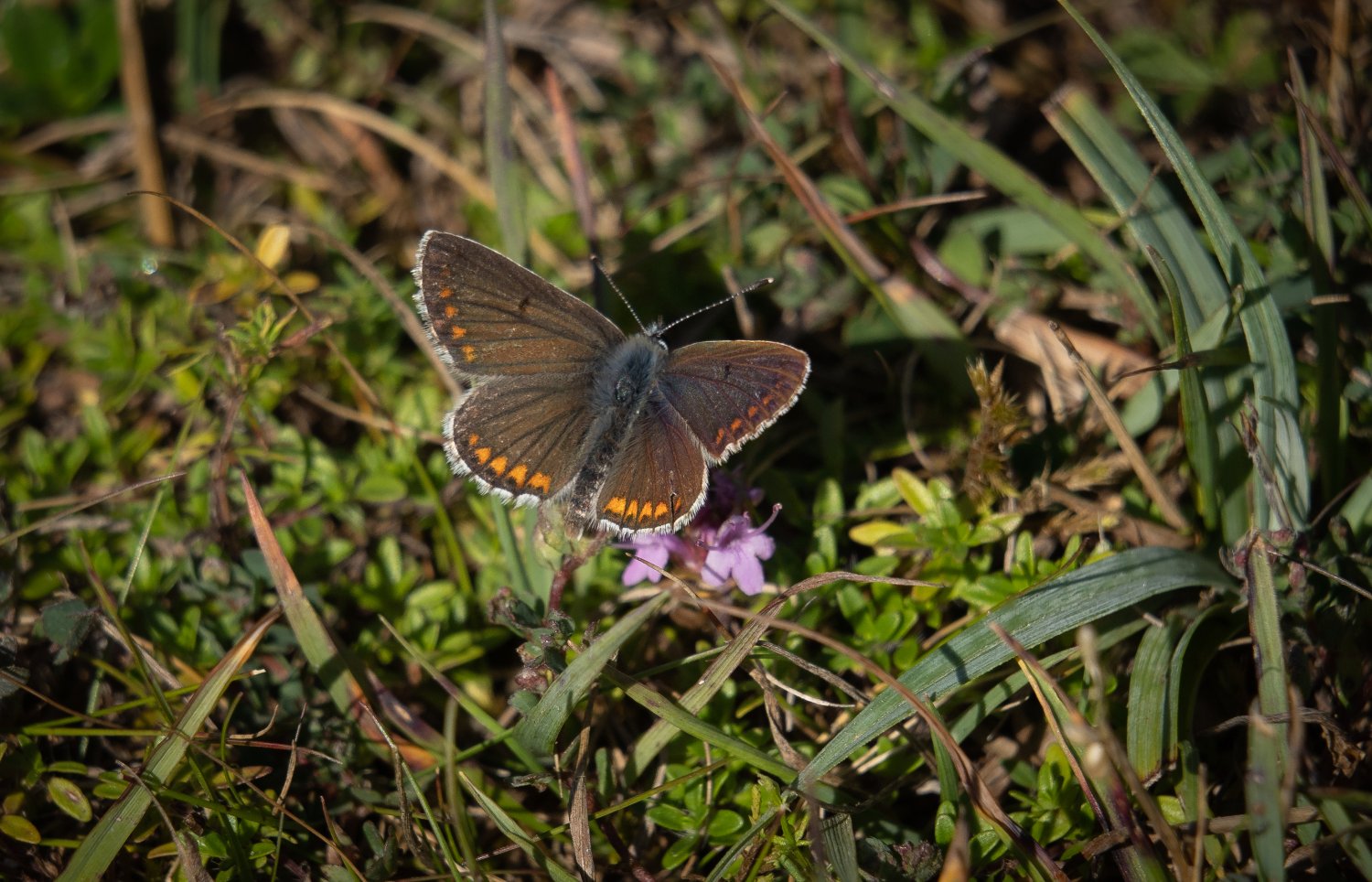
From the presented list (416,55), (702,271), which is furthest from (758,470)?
(416,55)

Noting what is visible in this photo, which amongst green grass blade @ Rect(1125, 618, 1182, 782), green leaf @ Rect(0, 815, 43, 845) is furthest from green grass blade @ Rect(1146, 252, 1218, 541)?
green leaf @ Rect(0, 815, 43, 845)

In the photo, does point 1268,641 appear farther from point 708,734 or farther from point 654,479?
point 654,479

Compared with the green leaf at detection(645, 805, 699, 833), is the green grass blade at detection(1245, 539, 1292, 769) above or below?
above

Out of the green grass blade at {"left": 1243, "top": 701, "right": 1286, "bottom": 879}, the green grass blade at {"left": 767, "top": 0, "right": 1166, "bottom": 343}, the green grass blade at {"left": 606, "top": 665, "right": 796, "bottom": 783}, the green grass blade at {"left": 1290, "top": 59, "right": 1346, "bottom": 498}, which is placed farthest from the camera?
the green grass blade at {"left": 767, "top": 0, "right": 1166, "bottom": 343}

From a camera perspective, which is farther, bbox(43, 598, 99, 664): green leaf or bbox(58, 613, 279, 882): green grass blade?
bbox(43, 598, 99, 664): green leaf

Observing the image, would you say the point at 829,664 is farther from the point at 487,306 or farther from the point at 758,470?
the point at 487,306

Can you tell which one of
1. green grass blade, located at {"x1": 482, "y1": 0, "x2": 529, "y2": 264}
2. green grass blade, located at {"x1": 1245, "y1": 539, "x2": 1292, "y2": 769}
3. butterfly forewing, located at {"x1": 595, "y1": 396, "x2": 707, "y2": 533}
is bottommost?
green grass blade, located at {"x1": 1245, "y1": 539, "x2": 1292, "y2": 769}

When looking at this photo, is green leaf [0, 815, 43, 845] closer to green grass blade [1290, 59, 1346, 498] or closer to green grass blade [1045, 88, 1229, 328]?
green grass blade [1045, 88, 1229, 328]
